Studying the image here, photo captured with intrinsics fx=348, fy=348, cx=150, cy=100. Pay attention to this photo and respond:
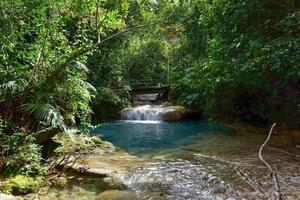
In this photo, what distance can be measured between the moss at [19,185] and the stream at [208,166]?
0.57 metres

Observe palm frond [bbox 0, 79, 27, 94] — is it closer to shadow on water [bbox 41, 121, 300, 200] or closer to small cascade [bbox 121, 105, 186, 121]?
shadow on water [bbox 41, 121, 300, 200]

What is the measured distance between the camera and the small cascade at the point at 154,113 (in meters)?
16.3

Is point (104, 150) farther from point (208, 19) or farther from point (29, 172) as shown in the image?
point (208, 19)

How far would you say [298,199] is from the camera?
190 inches

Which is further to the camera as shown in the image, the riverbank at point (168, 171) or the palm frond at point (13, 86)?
the riverbank at point (168, 171)

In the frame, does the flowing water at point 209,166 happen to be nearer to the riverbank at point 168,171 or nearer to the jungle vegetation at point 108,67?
the riverbank at point 168,171

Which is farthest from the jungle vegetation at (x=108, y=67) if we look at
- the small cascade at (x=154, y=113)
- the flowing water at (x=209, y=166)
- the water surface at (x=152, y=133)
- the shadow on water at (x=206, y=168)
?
the flowing water at (x=209, y=166)

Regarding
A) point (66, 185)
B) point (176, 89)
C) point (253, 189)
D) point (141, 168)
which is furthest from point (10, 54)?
point (176, 89)

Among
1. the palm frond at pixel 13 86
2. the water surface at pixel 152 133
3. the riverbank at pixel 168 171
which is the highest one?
the palm frond at pixel 13 86

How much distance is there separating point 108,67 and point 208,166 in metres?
12.9

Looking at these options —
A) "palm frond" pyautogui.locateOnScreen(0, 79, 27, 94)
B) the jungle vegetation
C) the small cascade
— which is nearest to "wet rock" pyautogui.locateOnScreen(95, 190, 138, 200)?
the jungle vegetation

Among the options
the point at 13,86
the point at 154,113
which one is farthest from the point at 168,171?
the point at 154,113

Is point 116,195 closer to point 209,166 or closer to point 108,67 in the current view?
point 209,166

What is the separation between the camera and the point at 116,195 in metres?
5.48
